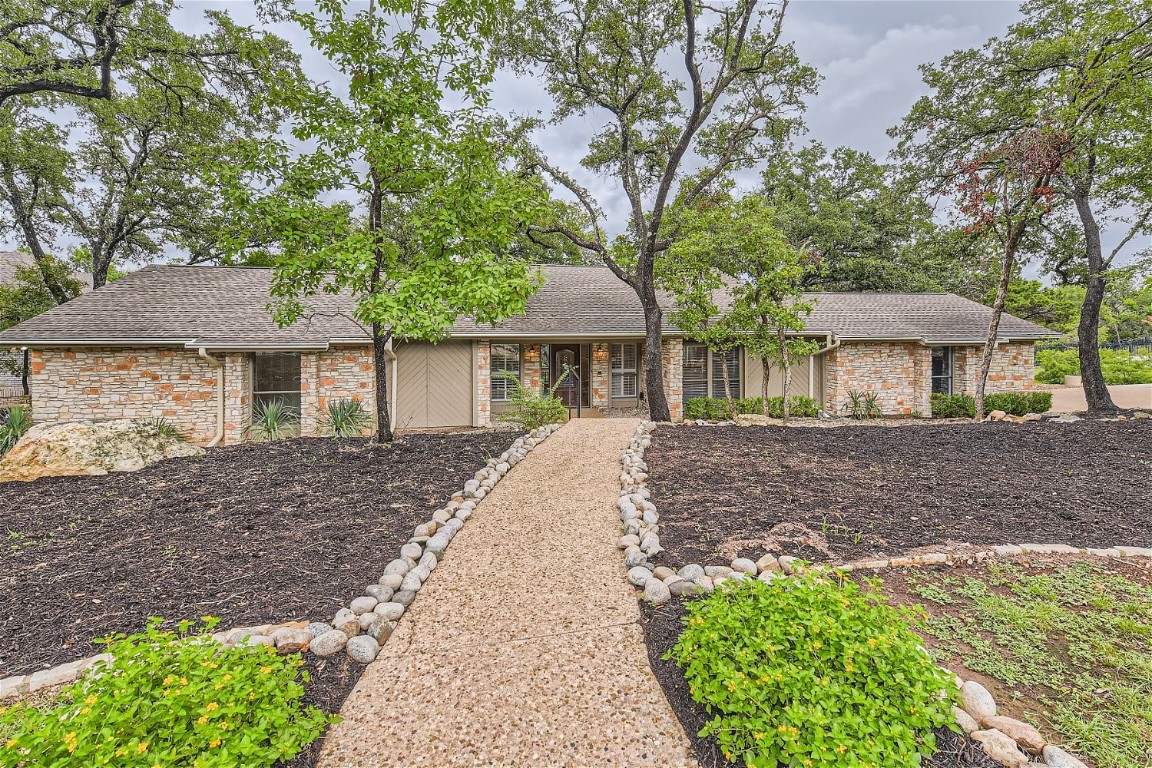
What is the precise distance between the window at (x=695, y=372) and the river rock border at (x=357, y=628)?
9.23m

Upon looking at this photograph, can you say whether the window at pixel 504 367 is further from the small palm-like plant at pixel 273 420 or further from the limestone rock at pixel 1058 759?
the limestone rock at pixel 1058 759

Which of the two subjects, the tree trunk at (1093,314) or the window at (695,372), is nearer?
the tree trunk at (1093,314)

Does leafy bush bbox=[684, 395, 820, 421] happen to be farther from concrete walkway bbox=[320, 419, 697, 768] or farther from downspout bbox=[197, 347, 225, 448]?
downspout bbox=[197, 347, 225, 448]

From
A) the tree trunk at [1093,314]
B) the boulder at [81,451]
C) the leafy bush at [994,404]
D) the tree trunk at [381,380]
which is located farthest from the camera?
the leafy bush at [994,404]

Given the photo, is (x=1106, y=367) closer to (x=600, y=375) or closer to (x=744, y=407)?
(x=744, y=407)

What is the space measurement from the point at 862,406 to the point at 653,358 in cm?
608

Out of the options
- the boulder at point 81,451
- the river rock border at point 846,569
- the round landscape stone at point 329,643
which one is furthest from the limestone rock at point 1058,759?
the boulder at point 81,451

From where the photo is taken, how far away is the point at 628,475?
5.38 m

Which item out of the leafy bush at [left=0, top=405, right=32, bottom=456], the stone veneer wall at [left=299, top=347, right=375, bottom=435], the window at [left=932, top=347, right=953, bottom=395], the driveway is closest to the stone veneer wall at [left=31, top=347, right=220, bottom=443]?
the leafy bush at [left=0, top=405, right=32, bottom=456]

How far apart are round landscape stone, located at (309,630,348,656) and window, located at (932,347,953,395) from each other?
15039 mm

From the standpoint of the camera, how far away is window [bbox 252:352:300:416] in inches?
380

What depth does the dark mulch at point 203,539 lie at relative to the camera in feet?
9.16

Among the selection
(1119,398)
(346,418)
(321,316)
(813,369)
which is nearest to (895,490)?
(813,369)

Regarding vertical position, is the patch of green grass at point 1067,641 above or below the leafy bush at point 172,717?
below
